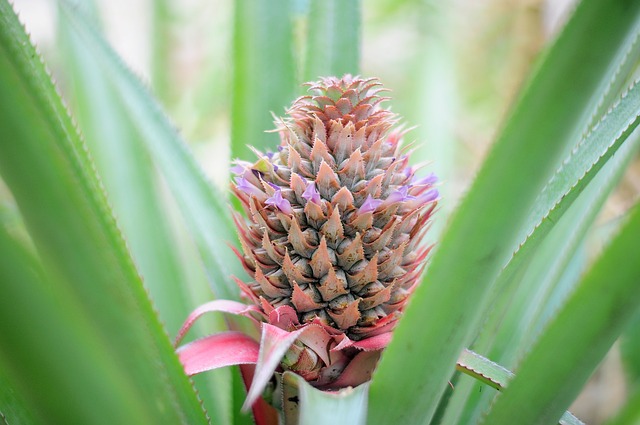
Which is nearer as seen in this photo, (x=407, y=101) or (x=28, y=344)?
(x=28, y=344)

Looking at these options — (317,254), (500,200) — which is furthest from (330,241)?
(500,200)

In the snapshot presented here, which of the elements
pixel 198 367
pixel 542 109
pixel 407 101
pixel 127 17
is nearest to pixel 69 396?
pixel 198 367

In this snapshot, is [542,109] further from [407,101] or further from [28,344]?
[407,101]

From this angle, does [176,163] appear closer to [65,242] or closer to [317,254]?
[317,254]

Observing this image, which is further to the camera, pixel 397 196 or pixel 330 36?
pixel 330 36

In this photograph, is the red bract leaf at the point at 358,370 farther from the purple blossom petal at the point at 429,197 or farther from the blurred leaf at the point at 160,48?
the blurred leaf at the point at 160,48

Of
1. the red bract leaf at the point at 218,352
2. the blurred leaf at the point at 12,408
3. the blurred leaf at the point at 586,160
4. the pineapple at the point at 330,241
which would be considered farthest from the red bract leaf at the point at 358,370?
the blurred leaf at the point at 12,408
